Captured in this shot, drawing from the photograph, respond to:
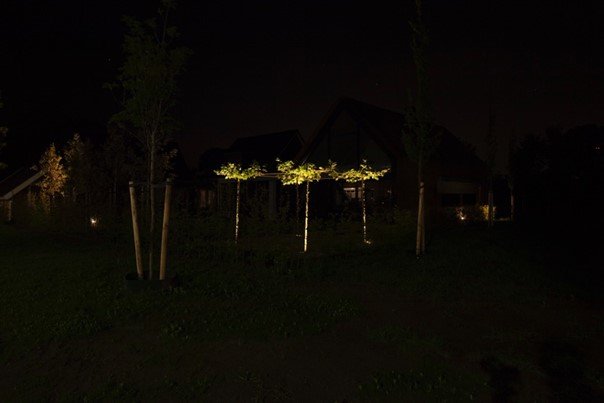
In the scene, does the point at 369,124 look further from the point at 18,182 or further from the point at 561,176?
the point at 18,182

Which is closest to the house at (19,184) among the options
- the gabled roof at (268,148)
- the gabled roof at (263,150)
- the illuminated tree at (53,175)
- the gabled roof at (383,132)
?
the illuminated tree at (53,175)

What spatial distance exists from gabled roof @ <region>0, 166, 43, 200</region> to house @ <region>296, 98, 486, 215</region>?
22891 millimetres

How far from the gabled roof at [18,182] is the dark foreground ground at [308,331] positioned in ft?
91.4

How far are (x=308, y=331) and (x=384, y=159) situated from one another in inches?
610

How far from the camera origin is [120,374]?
512 cm

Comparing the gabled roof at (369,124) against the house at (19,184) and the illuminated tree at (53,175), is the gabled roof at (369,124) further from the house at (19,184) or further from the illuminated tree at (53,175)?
the house at (19,184)

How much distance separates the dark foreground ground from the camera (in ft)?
15.8

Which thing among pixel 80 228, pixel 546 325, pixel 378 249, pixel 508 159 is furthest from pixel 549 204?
pixel 80 228

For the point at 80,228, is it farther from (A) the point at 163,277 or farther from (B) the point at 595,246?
(B) the point at 595,246

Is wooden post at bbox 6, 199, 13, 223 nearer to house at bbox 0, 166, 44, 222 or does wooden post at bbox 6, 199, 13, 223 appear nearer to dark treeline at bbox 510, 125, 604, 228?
house at bbox 0, 166, 44, 222

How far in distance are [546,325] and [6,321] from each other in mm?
7901

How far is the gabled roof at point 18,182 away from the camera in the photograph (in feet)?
116

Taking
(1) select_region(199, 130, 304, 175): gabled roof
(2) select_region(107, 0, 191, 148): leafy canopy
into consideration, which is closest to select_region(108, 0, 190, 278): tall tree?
(2) select_region(107, 0, 191, 148): leafy canopy

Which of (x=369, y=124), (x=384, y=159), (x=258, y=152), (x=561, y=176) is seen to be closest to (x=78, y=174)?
(x=369, y=124)
